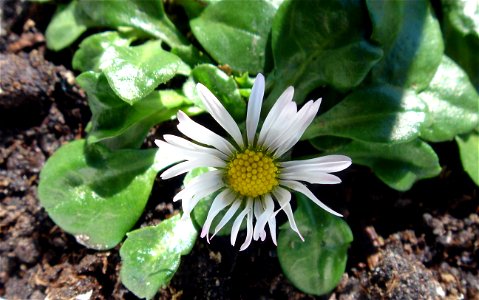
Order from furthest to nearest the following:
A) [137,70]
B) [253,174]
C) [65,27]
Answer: [65,27]
[137,70]
[253,174]

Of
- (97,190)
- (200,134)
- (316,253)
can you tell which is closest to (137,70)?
(200,134)

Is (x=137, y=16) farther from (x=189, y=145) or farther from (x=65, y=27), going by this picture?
(x=189, y=145)

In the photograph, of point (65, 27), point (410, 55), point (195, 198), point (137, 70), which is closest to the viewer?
point (195, 198)

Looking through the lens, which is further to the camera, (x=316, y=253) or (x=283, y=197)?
(x=316, y=253)

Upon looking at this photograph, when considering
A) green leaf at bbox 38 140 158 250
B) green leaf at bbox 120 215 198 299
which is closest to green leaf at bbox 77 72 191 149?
green leaf at bbox 38 140 158 250

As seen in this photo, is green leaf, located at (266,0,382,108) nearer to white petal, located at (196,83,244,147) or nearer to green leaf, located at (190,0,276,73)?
green leaf, located at (190,0,276,73)

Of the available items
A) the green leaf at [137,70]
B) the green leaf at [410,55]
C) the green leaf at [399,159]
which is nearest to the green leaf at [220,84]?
the green leaf at [137,70]

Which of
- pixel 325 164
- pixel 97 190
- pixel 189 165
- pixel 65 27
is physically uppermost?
pixel 325 164
